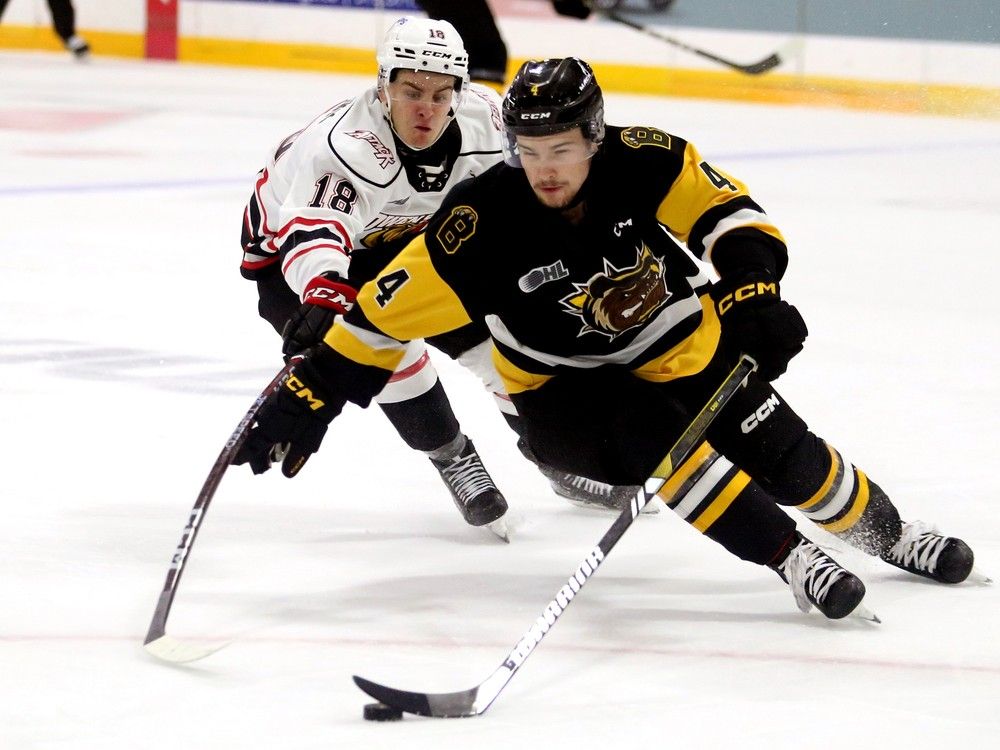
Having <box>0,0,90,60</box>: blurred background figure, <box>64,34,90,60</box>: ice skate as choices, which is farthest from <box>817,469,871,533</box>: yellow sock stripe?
<box>64,34,90,60</box>: ice skate

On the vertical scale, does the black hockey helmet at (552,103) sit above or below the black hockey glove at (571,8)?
above

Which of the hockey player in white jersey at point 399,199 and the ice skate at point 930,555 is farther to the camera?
Answer: the hockey player in white jersey at point 399,199

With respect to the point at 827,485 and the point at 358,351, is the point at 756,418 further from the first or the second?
the point at 358,351

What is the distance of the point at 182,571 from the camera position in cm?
233

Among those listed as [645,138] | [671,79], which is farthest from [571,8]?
[645,138]

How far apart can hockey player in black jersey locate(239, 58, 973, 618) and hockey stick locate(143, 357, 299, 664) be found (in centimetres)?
5

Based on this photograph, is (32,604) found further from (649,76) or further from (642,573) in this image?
(649,76)

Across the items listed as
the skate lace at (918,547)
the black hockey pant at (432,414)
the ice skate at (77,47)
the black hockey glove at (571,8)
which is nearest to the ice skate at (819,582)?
the skate lace at (918,547)

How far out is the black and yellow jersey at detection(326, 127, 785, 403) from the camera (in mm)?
2342

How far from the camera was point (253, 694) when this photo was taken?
2.00 meters

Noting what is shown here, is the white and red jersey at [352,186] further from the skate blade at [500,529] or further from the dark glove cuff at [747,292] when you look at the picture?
the dark glove cuff at [747,292]

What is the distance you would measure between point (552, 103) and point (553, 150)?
6 centimetres

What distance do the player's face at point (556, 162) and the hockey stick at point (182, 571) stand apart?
44 cm

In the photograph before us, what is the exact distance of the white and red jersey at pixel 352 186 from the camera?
2.76 meters
